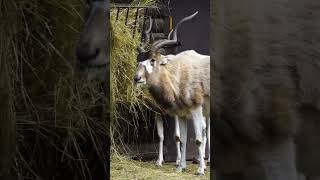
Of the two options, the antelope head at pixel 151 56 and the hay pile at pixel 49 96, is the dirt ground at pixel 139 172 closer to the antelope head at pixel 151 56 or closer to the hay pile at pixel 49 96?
the antelope head at pixel 151 56

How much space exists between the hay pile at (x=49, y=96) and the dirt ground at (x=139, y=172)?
3447 millimetres

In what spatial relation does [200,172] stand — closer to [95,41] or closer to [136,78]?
[136,78]

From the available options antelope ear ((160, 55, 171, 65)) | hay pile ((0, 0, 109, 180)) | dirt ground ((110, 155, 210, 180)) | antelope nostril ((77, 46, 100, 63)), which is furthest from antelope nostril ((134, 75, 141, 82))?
antelope nostril ((77, 46, 100, 63))

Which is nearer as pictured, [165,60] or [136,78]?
[136,78]

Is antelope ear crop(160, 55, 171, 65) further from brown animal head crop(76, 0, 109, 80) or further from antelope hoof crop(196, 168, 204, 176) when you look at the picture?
brown animal head crop(76, 0, 109, 80)

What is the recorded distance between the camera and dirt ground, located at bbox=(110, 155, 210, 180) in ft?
19.6

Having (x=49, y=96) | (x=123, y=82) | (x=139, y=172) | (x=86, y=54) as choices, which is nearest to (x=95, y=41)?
(x=86, y=54)

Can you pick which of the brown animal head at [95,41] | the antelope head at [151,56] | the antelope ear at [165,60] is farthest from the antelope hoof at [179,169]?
the brown animal head at [95,41]

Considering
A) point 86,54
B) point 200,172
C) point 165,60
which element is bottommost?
point 200,172

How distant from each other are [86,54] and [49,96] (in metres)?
0.23

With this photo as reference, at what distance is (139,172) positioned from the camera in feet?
20.1

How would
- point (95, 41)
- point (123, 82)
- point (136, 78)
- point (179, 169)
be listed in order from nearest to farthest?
point (95, 41)
point (123, 82)
point (136, 78)
point (179, 169)

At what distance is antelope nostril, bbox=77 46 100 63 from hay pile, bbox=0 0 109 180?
3 centimetres

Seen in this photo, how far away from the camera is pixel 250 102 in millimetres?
2012
